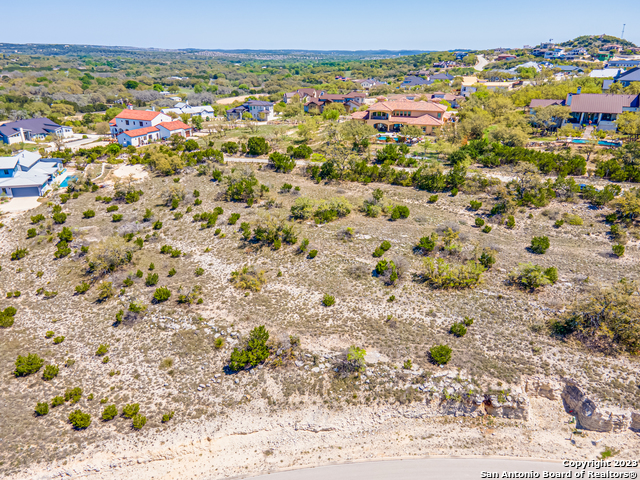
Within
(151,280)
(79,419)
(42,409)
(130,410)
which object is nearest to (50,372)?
(42,409)

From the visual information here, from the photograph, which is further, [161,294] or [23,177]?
[23,177]

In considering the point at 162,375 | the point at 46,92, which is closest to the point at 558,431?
the point at 162,375

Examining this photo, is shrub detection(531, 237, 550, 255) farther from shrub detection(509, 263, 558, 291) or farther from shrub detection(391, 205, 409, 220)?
shrub detection(391, 205, 409, 220)

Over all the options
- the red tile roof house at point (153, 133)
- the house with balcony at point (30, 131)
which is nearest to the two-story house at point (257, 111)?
the red tile roof house at point (153, 133)

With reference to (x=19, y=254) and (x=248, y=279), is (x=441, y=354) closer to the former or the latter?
(x=248, y=279)

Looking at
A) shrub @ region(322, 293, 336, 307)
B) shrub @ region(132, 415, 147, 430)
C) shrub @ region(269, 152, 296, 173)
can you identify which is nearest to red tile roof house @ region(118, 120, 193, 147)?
shrub @ region(269, 152, 296, 173)

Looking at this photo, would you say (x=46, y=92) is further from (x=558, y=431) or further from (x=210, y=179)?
(x=558, y=431)
